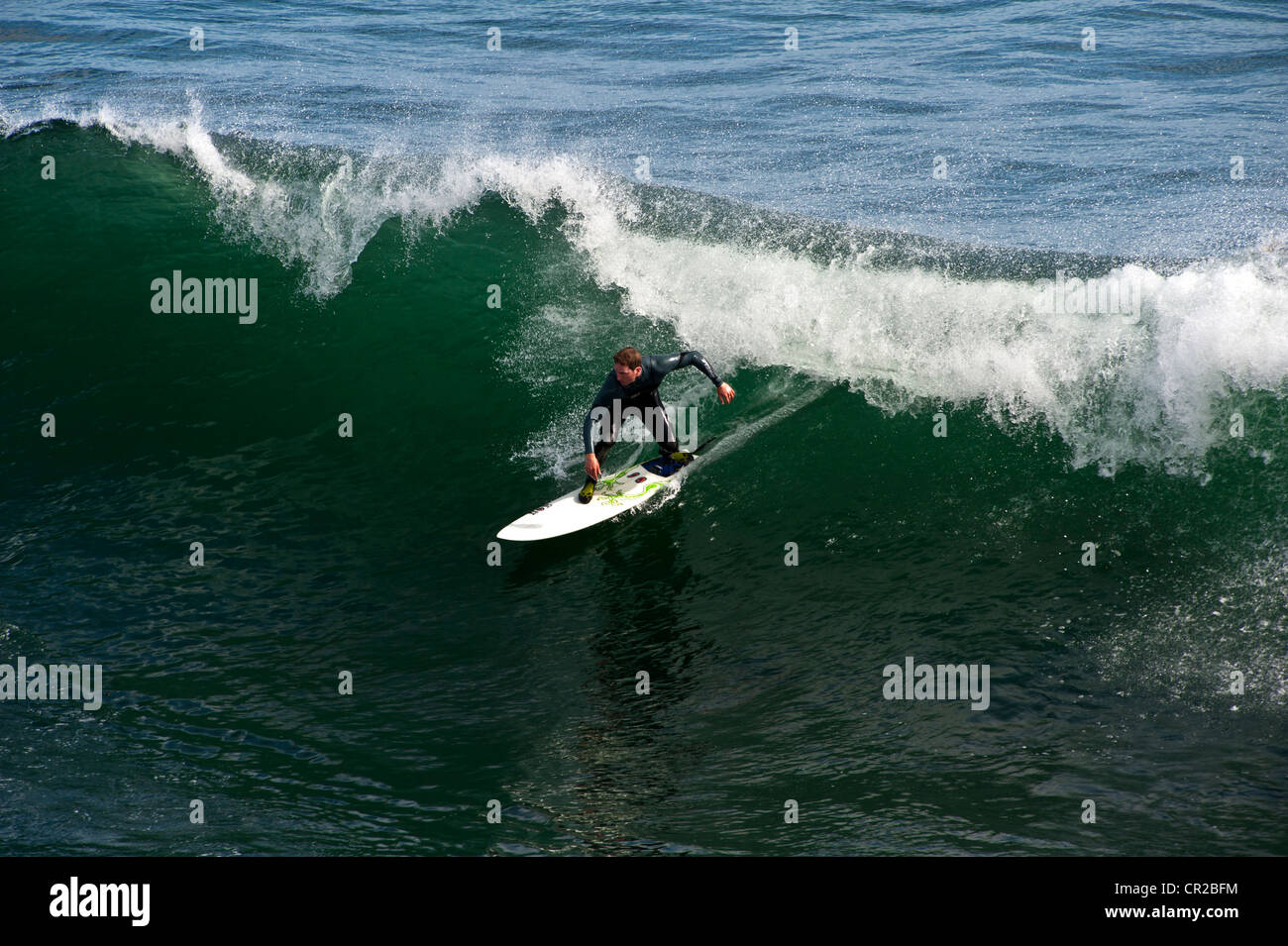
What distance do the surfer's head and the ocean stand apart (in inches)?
48.6

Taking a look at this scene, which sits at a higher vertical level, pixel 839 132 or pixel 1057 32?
pixel 1057 32

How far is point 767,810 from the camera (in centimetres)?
586

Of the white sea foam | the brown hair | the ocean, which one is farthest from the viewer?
the white sea foam

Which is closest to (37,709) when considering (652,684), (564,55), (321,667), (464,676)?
(321,667)

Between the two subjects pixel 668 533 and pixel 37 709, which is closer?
pixel 37 709

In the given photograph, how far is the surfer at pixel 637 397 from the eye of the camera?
843 centimetres

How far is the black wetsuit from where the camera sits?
28.5 feet

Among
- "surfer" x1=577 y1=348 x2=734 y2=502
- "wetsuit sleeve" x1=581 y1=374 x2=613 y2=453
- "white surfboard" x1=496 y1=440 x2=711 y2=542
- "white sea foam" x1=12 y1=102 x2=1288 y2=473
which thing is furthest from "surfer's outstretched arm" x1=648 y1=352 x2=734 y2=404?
"white sea foam" x1=12 y1=102 x2=1288 y2=473

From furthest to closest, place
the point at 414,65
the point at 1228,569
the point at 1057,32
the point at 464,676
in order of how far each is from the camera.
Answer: the point at 1057,32 → the point at 414,65 → the point at 1228,569 → the point at 464,676

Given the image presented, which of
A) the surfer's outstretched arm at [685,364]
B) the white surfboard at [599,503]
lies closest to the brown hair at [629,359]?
the surfer's outstretched arm at [685,364]

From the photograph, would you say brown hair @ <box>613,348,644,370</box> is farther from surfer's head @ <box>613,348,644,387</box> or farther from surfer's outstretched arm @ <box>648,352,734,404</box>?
surfer's outstretched arm @ <box>648,352,734,404</box>

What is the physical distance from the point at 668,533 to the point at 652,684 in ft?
6.12

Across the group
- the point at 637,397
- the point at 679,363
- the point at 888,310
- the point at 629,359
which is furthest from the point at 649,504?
the point at 888,310

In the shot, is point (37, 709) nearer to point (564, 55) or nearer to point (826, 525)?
point (826, 525)
